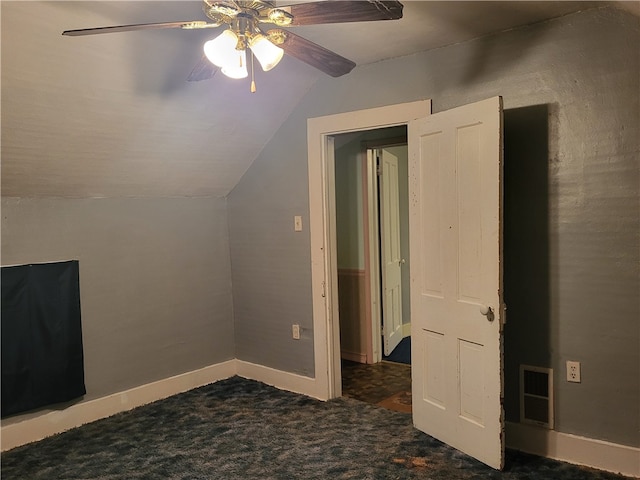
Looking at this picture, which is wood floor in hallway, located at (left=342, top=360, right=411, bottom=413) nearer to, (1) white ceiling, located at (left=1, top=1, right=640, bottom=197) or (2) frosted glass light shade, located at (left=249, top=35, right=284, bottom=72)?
(1) white ceiling, located at (left=1, top=1, right=640, bottom=197)

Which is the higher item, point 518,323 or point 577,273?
point 577,273

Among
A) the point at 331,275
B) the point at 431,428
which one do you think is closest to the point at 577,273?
the point at 431,428

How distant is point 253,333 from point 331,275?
956mm

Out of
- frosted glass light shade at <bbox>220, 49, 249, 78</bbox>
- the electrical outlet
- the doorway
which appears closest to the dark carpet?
the electrical outlet

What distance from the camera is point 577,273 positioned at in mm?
2652

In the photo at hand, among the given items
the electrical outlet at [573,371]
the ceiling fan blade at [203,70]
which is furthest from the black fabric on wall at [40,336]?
the electrical outlet at [573,371]

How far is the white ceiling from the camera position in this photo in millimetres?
2354

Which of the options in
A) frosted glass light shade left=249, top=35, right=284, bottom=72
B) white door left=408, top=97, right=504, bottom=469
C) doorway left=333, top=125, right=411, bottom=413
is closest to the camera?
frosted glass light shade left=249, top=35, right=284, bottom=72

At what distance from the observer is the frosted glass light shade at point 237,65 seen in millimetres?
1930

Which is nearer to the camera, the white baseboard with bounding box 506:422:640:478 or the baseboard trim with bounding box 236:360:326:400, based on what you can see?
the white baseboard with bounding box 506:422:640:478

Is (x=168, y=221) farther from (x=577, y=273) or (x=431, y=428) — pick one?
(x=577, y=273)

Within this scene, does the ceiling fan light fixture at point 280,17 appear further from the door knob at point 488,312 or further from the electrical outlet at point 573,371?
the electrical outlet at point 573,371

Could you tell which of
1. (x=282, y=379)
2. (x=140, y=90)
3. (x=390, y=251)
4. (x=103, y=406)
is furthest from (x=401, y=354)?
(x=140, y=90)

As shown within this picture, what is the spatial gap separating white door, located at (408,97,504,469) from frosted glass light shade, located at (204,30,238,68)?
136 centimetres
